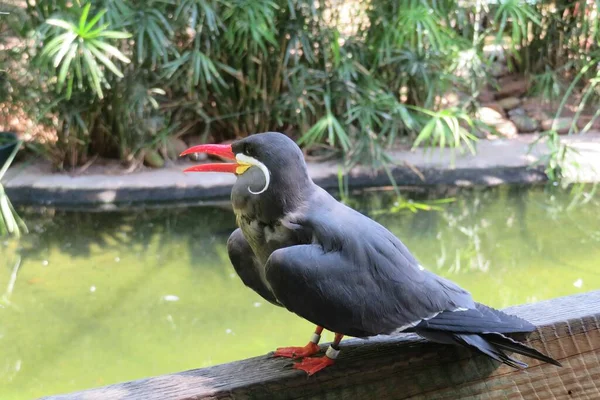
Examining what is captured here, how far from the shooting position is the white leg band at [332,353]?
815 millimetres

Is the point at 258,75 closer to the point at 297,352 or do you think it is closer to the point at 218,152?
the point at 218,152

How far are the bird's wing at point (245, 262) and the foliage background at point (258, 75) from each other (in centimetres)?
277

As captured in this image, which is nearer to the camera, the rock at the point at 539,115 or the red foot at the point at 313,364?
the red foot at the point at 313,364

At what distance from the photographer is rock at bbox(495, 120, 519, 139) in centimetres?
541

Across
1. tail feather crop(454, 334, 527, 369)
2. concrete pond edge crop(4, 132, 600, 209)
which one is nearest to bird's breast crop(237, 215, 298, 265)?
tail feather crop(454, 334, 527, 369)

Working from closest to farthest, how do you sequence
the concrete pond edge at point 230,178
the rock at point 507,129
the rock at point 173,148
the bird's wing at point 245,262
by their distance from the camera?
1. the bird's wing at point 245,262
2. the concrete pond edge at point 230,178
3. the rock at point 173,148
4. the rock at point 507,129

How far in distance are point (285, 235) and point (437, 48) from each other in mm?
3695

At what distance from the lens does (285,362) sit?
0.81 m

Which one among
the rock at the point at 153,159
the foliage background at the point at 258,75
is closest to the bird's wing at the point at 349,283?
the foliage background at the point at 258,75

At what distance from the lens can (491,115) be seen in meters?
5.72

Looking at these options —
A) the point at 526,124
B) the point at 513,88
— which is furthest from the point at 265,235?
the point at 513,88

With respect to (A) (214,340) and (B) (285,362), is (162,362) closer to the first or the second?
(A) (214,340)

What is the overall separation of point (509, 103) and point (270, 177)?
218 inches

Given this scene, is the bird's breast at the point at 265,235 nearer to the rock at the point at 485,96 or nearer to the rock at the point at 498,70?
the rock at the point at 485,96
